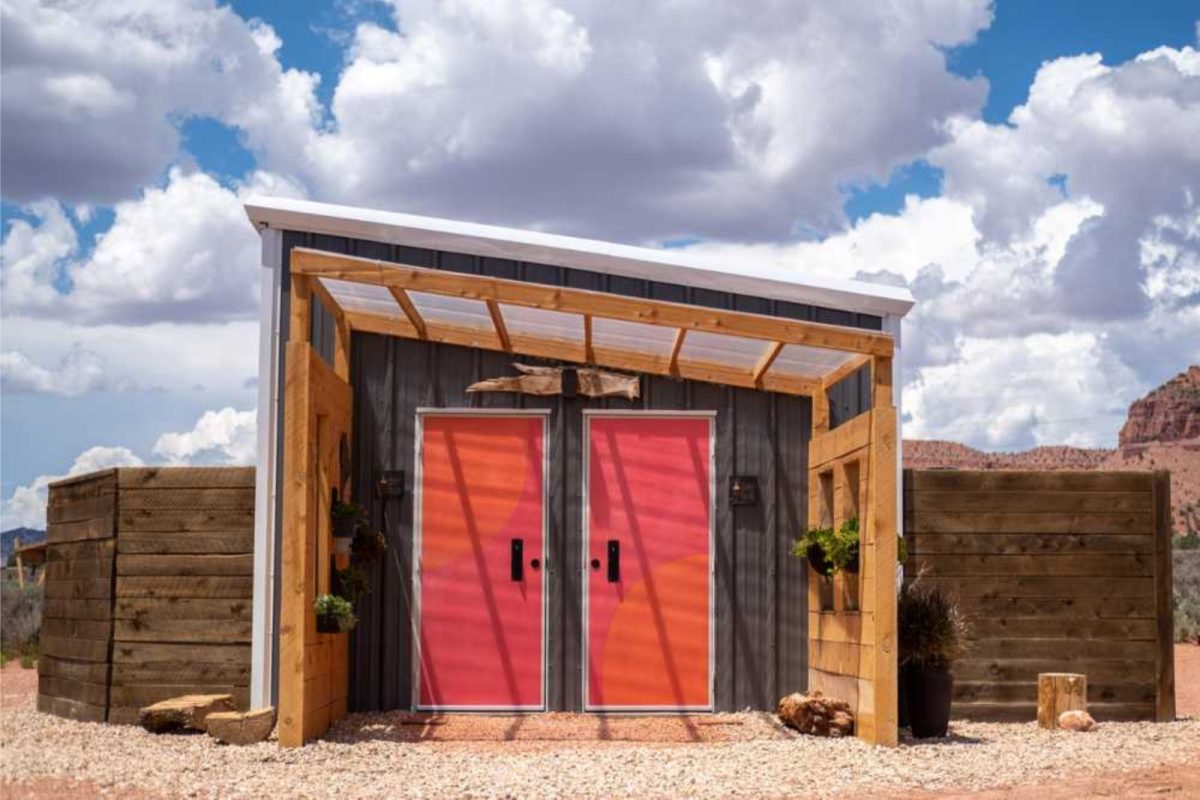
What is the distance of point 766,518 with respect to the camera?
34.0ft

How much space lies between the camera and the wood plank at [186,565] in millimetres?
9648

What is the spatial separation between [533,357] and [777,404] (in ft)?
5.88

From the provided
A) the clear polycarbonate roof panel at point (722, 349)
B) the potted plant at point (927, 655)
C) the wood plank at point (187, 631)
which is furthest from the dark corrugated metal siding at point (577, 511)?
the potted plant at point (927, 655)

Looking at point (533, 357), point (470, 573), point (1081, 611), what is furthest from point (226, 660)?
point (1081, 611)

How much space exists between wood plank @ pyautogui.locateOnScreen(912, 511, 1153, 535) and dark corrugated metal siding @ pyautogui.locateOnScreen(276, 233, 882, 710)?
0.96m

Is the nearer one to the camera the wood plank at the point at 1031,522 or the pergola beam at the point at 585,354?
the wood plank at the point at 1031,522

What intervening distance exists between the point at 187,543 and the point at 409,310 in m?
2.16

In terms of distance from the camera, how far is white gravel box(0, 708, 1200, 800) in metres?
6.94

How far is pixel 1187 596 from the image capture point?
830 inches

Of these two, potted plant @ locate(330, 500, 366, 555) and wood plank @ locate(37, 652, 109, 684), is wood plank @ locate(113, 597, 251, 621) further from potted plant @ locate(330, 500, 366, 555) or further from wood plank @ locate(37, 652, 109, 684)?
potted plant @ locate(330, 500, 366, 555)

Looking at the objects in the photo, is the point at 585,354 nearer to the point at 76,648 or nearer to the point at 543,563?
the point at 543,563

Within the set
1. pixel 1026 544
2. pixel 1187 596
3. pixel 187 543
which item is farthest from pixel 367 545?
pixel 1187 596

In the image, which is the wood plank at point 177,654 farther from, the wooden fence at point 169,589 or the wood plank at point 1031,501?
the wood plank at point 1031,501

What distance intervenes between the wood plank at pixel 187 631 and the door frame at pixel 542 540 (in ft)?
4.06
